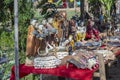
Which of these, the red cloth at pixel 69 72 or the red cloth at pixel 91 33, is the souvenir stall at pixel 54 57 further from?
the red cloth at pixel 91 33

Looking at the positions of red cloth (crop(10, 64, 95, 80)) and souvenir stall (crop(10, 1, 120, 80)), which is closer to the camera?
red cloth (crop(10, 64, 95, 80))

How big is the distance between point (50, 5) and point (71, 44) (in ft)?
5.41

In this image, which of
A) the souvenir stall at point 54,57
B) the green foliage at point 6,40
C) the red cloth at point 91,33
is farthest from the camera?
the red cloth at point 91,33

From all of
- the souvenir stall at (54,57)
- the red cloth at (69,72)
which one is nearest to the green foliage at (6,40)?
the souvenir stall at (54,57)

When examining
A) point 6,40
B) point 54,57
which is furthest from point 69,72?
Answer: point 6,40

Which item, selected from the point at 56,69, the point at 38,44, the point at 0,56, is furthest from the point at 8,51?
the point at 56,69

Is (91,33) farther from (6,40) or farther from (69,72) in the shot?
(69,72)

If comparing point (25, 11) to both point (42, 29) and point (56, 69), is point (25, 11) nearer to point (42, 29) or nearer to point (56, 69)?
point (42, 29)

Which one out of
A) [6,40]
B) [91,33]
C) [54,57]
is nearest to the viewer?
[54,57]

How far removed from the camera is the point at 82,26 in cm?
685

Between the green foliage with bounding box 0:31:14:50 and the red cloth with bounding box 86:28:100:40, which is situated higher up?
the green foliage with bounding box 0:31:14:50

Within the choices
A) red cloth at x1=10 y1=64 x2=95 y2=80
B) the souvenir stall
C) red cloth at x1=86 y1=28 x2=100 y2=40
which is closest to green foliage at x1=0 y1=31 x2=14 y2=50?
the souvenir stall

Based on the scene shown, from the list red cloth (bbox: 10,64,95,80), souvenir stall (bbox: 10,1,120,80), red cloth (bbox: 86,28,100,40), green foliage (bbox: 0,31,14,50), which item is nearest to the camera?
red cloth (bbox: 10,64,95,80)

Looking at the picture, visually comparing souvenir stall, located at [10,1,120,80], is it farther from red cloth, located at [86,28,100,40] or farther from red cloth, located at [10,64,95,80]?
red cloth, located at [86,28,100,40]
